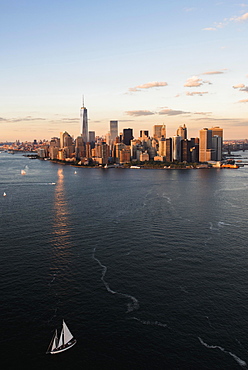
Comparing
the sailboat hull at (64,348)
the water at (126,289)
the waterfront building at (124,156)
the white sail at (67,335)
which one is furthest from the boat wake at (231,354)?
the waterfront building at (124,156)

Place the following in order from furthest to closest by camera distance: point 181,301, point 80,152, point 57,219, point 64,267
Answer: point 80,152
point 57,219
point 64,267
point 181,301

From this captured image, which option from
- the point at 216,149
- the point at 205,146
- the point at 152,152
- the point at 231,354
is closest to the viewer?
the point at 231,354

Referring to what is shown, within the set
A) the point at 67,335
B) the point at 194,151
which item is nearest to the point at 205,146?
the point at 194,151

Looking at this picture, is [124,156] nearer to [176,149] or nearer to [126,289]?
[176,149]

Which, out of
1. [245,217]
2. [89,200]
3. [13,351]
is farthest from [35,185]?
[13,351]

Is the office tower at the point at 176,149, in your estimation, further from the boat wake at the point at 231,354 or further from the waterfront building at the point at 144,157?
the boat wake at the point at 231,354

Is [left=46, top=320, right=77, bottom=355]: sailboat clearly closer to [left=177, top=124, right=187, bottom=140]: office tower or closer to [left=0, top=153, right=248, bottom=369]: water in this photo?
[left=0, top=153, right=248, bottom=369]: water

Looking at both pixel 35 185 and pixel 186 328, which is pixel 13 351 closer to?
pixel 186 328
